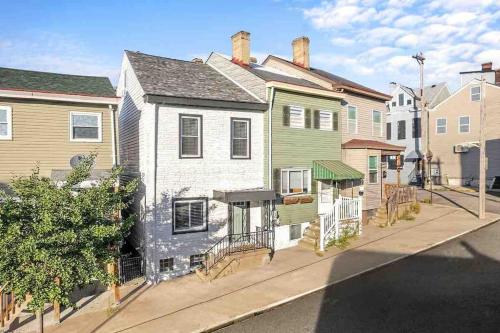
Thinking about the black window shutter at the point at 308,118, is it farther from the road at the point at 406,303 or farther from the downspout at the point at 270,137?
the road at the point at 406,303

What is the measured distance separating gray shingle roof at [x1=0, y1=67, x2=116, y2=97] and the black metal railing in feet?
25.6

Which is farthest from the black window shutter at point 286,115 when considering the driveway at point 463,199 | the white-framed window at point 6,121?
the driveway at point 463,199

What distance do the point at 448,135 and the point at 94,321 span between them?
36.9m

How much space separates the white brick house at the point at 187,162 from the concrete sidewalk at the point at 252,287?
1.65 m

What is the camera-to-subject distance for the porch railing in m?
20.9

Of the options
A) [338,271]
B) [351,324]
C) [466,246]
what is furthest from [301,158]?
[351,324]

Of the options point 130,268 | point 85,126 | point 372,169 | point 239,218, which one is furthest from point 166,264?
point 372,169

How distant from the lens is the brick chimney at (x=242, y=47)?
21375 millimetres

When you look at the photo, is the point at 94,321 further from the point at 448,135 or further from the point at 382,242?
the point at 448,135

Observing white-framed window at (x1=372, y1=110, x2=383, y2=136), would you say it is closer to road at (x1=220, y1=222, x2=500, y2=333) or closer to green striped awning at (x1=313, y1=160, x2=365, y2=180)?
green striped awning at (x1=313, y1=160, x2=365, y2=180)

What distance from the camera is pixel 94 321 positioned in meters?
11.2

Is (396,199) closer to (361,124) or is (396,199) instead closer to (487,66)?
(361,124)

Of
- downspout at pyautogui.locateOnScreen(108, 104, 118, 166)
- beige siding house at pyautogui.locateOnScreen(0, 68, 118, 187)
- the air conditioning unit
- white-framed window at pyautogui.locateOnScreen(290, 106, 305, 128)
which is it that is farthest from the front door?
the air conditioning unit

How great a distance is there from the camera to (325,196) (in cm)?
2003
